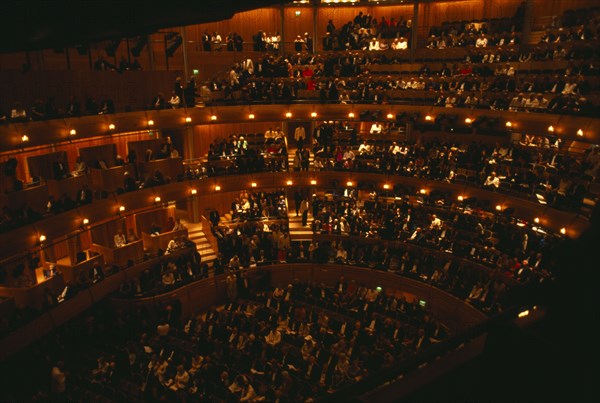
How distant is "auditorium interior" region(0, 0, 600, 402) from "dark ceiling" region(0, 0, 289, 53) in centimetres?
999

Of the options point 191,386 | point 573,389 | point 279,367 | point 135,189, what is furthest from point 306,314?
point 573,389

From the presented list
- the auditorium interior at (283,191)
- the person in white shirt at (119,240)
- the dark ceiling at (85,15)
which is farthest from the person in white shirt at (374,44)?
the dark ceiling at (85,15)

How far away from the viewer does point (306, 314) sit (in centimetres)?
1791

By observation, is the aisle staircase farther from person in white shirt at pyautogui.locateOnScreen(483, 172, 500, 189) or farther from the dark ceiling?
the dark ceiling

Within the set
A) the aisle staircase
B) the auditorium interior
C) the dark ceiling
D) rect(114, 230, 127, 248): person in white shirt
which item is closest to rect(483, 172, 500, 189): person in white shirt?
the auditorium interior

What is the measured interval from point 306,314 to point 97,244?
10.1 metres

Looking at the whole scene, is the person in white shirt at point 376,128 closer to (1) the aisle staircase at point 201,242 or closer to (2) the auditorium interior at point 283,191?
(2) the auditorium interior at point 283,191

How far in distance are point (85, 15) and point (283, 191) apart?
78.8 ft

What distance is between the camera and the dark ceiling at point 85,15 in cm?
238

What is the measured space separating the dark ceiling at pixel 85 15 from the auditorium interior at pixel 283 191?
999 centimetres

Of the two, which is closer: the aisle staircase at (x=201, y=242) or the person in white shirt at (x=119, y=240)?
the person in white shirt at (x=119, y=240)

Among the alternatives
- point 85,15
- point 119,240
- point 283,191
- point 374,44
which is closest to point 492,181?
point 283,191

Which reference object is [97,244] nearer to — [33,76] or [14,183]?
[14,183]

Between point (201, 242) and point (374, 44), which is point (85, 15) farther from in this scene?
point (374, 44)
